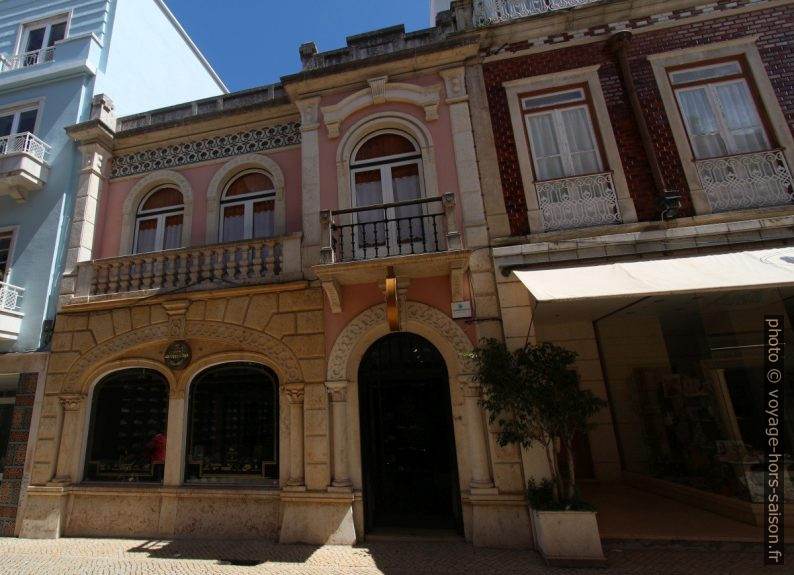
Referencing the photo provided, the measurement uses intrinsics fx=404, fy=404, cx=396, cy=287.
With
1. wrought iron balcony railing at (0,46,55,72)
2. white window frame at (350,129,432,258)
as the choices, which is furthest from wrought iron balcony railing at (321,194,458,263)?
wrought iron balcony railing at (0,46,55,72)

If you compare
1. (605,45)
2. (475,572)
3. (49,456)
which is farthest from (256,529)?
(605,45)

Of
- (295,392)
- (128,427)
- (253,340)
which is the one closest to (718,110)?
(295,392)

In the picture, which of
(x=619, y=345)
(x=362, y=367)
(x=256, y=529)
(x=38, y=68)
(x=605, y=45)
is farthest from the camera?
(x=38, y=68)

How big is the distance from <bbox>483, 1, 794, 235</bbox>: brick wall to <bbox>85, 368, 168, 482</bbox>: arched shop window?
6.91 m

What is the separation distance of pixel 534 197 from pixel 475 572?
533cm

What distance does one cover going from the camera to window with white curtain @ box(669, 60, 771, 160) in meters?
6.52

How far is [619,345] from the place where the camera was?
8.28m

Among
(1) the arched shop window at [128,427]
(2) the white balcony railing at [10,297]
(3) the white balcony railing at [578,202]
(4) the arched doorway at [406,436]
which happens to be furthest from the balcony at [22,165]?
(3) the white balcony railing at [578,202]

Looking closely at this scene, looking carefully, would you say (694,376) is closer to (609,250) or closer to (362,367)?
(609,250)

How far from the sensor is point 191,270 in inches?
284

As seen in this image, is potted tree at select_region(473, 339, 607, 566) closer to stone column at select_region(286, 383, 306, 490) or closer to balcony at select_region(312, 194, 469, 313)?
balcony at select_region(312, 194, 469, 313)

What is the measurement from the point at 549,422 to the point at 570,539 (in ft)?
4.37

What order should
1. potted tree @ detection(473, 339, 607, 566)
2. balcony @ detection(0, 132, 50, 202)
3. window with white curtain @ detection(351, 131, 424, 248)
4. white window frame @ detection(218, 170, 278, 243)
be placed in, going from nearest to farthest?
potted tree @ detection(473, 339, 607, 566), window with white curtain @ detection(351, 131, 424, 248), white window frame @ detection(218, 170, 278, 243), balcony @ detection(0, 132, 50, 202)

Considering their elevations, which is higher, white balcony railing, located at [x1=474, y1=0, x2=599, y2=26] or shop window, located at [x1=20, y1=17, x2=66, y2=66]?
shop window, located at [x1=20, y1=17, x2=66, y2=66]
